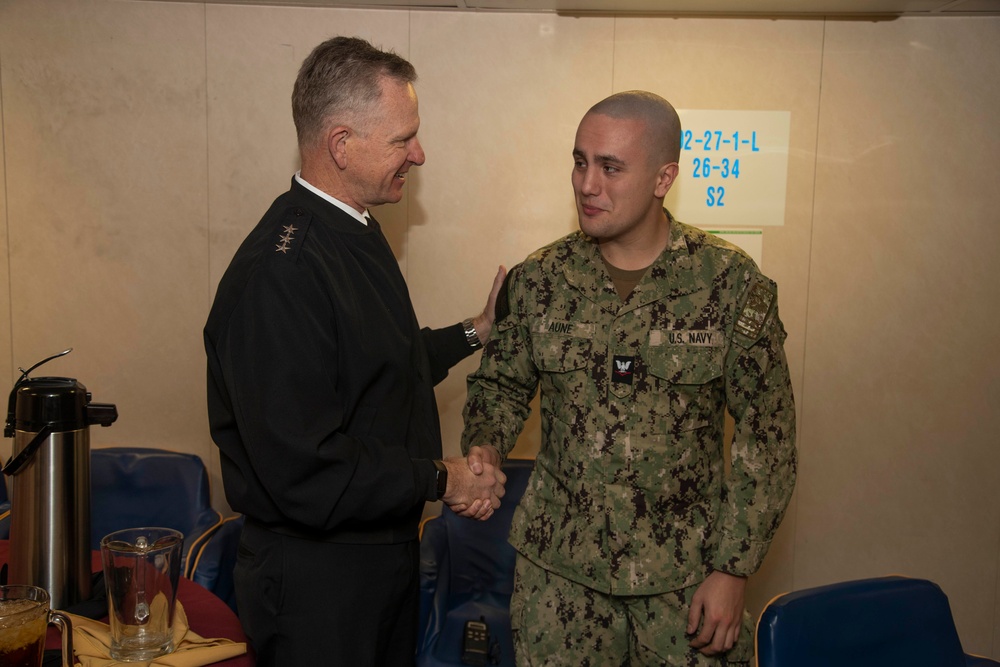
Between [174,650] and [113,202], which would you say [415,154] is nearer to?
[174,650]

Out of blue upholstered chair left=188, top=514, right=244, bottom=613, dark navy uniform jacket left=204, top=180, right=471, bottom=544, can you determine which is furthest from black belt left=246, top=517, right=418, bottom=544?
blue upholstered chair left=188, top=514, right=244, bottom=613

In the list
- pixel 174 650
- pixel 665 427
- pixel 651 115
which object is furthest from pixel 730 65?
pixel 174 650

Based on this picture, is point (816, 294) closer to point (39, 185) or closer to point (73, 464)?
point (73, 464)

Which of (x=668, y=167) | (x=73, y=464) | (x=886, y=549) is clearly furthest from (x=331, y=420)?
(x=886, y=549)

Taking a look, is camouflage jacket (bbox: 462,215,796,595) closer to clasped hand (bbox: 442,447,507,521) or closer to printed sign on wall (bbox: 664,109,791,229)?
clasped hand (bbox: 442,447,507,521)

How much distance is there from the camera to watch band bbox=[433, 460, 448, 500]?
6.06ft

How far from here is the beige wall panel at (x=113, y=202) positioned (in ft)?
10.4

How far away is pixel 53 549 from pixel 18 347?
196 cm

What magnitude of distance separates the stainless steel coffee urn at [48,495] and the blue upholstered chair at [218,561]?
1032mm

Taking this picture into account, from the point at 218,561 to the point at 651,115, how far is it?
2.06 meters

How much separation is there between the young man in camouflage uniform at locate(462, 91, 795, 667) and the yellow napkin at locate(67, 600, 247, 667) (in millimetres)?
746

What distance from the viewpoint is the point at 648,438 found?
1.95 m

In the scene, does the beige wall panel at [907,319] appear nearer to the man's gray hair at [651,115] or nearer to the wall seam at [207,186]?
the man's gray hair at [651,115]

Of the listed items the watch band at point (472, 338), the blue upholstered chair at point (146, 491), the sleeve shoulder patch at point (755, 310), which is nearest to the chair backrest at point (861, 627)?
the sleeve shoulder patch at point (755, 310)
